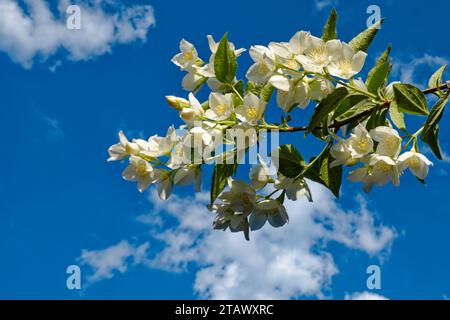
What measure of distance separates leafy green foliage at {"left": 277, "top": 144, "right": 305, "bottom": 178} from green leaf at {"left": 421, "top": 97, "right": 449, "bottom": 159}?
0.30 m

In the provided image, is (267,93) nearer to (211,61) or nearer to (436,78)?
(211,61)

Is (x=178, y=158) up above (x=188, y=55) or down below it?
below

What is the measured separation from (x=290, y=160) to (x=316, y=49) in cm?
28

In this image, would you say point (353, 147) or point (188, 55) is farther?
point (188, 55)

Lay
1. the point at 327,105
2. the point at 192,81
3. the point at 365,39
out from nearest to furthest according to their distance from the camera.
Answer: the point at 327,105 → the point at 365,39 → the point at 192,81

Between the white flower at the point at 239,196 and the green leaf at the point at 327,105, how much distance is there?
0.77 ft

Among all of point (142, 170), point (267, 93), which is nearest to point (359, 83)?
point (267, 93)

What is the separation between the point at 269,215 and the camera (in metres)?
1.46

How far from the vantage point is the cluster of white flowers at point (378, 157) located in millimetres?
1248

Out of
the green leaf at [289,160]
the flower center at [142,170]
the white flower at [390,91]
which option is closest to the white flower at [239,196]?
the green leaf at [289,160]

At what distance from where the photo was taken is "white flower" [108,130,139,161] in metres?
1.42

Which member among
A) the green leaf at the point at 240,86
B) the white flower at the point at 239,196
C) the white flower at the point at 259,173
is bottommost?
the white flower at the point at 239,196

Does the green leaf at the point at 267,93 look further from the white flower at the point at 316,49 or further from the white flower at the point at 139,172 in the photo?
the white flower at the point at 139,172

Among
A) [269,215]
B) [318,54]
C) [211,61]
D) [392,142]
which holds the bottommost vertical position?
[269,215]
